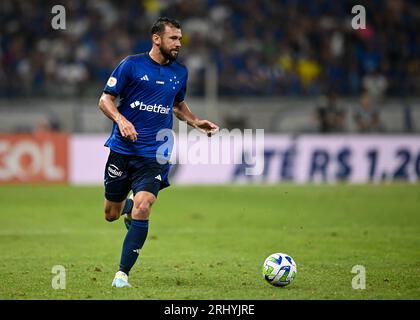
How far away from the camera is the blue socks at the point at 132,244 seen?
8.20 m

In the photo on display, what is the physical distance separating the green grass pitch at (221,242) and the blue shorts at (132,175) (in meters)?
0.93

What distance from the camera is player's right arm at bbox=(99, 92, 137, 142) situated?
8109 millimetres

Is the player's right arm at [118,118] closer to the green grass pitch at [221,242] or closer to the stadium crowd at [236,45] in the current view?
the green grass pitch at [221,242]

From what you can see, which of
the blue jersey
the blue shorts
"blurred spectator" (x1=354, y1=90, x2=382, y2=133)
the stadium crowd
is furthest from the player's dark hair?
the stadium crowd

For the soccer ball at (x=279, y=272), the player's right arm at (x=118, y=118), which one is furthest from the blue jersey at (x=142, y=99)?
the soccer ball at (x=279, y=272)

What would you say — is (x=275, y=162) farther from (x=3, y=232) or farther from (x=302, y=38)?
(x=3, y=232)

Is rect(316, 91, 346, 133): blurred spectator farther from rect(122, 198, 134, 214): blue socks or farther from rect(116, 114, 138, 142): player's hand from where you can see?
rect(116, 114, 138, 142): player's hand

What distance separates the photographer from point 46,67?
80.1 ft

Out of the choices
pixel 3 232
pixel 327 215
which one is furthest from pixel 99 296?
pixel 327 215

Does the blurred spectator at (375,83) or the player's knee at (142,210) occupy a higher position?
the blurred spectator at (375,83)

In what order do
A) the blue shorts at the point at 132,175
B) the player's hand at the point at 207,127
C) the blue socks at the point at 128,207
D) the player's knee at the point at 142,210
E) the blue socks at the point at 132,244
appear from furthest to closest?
the blue socks at the point at 128,207 < the player's hand at the point at 207,127 < the blue shorts at the point at 132,175 < the player's knee at the point at 142,210 < the blue socks at the point at 132,244

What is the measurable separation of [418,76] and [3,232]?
14.4m


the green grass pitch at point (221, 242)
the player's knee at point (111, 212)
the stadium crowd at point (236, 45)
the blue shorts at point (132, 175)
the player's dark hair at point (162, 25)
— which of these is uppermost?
the stadium crowd at point (236, 45)

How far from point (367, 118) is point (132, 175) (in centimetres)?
1475
